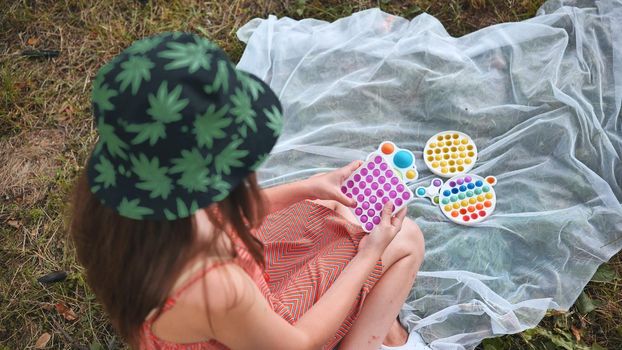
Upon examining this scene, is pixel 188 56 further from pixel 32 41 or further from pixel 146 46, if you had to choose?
pixel 32 41

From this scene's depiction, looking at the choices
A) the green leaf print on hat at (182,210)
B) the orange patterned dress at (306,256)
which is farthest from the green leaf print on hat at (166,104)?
the orange patterned dress at (306,256)

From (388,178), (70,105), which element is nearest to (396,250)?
(388,178)

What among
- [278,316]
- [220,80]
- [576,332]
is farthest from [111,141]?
[576,332]

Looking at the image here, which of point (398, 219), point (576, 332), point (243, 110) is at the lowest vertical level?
point (576, 332)

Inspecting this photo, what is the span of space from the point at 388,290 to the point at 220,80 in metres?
0.68

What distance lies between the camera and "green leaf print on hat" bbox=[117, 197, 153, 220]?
81 centimetres

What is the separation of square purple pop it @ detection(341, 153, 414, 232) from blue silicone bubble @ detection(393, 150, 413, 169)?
0.22 m

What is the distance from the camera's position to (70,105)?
1948 mm

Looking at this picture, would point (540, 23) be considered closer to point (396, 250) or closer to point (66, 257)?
point (396, 250)

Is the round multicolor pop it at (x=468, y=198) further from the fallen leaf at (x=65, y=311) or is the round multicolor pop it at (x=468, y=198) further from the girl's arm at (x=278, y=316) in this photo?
the fallen leaf at (x=65, y=311)

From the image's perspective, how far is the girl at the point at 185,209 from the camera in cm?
76

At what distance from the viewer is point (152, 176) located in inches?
31.2

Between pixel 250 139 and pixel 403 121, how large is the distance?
38.7 inches

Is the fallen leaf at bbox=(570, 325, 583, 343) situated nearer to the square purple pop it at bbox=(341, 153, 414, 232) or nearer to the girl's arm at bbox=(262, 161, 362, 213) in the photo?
the square purple pop it at bbox=(341, 153, 414, 232)
